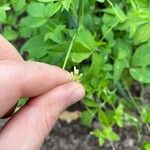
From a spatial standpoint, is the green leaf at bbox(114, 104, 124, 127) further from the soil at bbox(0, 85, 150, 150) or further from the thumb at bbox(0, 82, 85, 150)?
the thumb at bbox(0, 82, 85, 150)

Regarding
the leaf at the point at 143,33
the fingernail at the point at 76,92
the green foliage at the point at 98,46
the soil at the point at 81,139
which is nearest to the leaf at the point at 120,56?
the green foliage at the point at 98,46

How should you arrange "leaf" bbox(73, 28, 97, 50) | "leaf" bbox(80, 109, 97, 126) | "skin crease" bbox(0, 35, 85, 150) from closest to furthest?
"skin crease" bbox(0, 35, 85, 150)
"leaf" bbox(73, 28, 97, 50)
"leaf" bbox(80, 109, 97, 126)

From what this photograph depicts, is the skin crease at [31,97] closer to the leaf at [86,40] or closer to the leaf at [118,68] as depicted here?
the leaf at [86,40]

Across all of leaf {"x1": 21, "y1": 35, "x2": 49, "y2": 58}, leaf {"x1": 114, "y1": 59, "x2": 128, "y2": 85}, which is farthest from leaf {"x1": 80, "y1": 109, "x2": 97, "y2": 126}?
leaf {"x1": 21, "y1": 35, "x2": 49, "y2": 58}

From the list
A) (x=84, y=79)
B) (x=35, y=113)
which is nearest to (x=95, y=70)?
(x=84, y=79)

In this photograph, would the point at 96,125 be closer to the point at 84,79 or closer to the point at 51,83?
the point at 84,79

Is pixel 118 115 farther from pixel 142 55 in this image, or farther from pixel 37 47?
pixel 37 47

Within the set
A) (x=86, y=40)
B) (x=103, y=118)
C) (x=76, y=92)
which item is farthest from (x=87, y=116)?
(x=76, y=92)
